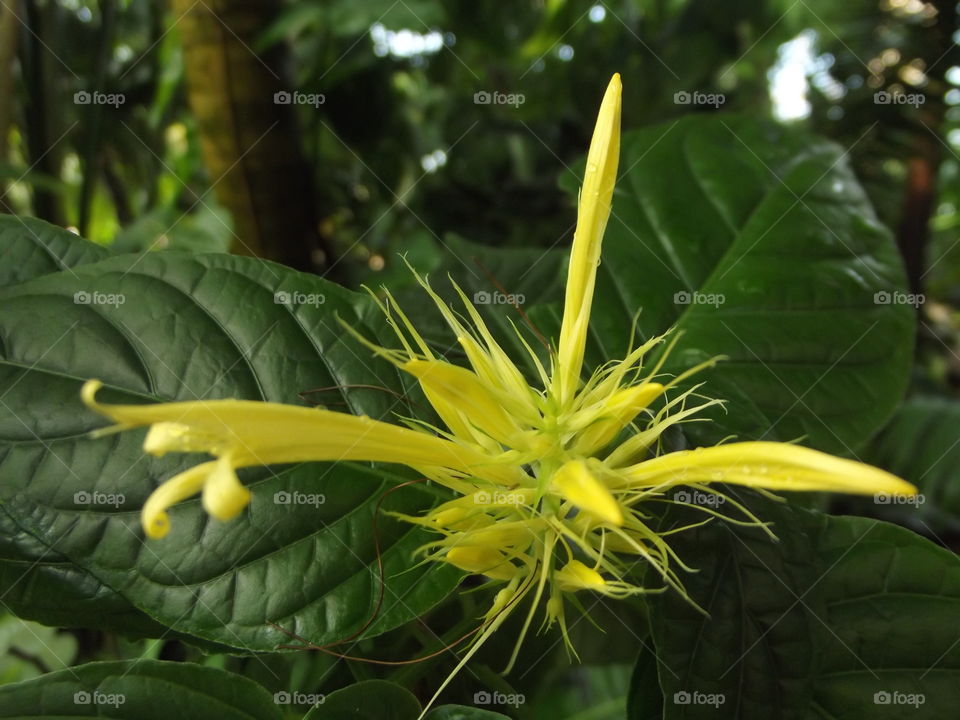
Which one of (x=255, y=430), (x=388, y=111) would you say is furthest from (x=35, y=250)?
(x=388, y=111)

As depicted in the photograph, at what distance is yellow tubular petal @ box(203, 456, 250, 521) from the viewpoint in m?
0.22

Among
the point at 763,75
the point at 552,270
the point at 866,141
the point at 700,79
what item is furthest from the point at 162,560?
the point at 763,75

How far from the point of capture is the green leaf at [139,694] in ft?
1.24

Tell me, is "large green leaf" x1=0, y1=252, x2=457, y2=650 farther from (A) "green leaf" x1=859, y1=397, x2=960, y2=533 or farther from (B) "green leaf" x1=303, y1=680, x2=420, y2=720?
(A) "green leaf" x1=859, y1=397, x2=960, y2=533

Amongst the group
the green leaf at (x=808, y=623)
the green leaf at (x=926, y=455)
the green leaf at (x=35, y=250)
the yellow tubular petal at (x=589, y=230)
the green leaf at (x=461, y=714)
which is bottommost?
the green leaf at (x=461, y=714)

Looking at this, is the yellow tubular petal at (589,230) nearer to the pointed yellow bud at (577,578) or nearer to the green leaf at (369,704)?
the pointed yellow bud at (577,578)

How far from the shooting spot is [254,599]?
1.28 feet

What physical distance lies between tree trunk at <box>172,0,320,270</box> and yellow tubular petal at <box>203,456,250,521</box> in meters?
0.69

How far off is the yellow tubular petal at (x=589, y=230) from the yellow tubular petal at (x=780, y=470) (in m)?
0.07

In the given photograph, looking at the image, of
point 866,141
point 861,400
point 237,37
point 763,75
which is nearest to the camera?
point 861,400

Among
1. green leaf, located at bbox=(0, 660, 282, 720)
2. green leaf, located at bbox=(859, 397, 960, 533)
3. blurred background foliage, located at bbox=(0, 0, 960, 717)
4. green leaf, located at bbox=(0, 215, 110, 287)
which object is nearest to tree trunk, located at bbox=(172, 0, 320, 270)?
blurred background foliage, located at bbox=(0, 0, 960, 717)

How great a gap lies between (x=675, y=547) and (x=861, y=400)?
0.89ft

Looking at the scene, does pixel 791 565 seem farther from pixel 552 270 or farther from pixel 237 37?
pixel 237 37

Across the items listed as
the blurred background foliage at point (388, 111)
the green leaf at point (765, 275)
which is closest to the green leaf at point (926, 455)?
the blurred background foliage at point (388, 111)
